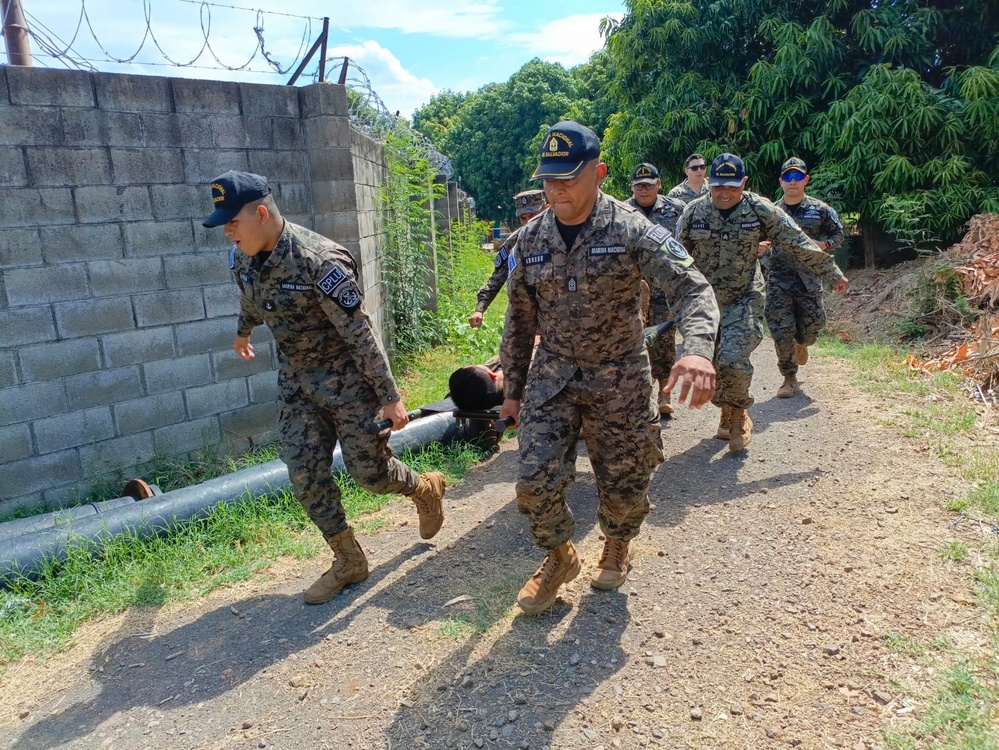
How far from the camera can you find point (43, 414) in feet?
14.9

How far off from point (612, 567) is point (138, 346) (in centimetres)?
342

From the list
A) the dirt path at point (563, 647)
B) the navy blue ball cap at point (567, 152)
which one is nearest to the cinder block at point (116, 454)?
the dirt path at point (563, 647)

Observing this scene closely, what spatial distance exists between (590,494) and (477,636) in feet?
5.28

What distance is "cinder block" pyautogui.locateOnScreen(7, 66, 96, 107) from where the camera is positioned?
14.1 feet

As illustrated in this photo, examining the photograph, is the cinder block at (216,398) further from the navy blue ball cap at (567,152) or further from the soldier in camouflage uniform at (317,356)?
the navy blue ball cap at (567,152)

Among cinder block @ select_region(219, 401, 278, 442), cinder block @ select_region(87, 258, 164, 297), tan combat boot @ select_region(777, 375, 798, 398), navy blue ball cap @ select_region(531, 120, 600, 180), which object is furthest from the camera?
tan combat boot @ select_region(777, 375, 798, 398)

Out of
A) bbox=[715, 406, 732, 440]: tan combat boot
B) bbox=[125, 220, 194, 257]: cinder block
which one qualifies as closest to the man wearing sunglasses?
bbox=[715, 406, 732, 440]: tan combat boot

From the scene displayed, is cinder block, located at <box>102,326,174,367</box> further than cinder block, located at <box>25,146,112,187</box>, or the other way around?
cinder block, located at <box>102,326,174,367</box>

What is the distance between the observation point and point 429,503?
3.89 meters

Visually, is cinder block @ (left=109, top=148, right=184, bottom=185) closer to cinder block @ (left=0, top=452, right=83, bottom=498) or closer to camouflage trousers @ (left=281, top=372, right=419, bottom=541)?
cinder block @ (left=0, top=452, right=83, bottom=498)

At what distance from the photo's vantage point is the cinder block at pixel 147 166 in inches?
184

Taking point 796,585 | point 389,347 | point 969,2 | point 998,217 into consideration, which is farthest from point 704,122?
point 796,585

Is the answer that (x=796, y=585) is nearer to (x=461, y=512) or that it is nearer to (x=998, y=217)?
(x=461, y=512)

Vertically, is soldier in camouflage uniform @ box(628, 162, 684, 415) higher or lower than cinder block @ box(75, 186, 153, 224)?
lower
